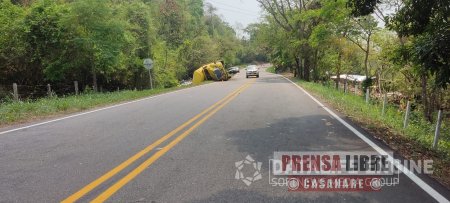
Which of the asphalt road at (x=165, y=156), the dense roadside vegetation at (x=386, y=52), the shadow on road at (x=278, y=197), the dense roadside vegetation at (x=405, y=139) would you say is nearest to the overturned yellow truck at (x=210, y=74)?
the dense roadside vegetation at (x=386, y=52)

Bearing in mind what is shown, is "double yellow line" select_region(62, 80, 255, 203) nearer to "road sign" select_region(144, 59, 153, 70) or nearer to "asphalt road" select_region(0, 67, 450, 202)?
"asphalt road" select_region(0, 67, 450, 202)

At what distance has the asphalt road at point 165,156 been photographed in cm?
437

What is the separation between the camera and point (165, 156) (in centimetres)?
600

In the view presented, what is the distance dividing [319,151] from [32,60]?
780 inches

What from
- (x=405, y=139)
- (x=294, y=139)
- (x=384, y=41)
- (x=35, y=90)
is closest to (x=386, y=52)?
(x=384, y=41)

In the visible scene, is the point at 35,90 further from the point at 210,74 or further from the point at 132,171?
the point at 210,74

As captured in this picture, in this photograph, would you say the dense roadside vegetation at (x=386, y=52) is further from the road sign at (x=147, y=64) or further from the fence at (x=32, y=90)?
the fence at (x=32, y=90)

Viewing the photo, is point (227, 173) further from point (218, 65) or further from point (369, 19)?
point (218, 65)

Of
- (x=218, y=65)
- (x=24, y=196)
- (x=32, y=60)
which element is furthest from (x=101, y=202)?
(x=218, y=65)

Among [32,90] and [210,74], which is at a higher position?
[32,90]

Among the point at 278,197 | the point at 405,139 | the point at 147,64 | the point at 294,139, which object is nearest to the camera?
the point at 278,197

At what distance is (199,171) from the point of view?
523 cm

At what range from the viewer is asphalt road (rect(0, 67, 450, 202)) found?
14.3 feet

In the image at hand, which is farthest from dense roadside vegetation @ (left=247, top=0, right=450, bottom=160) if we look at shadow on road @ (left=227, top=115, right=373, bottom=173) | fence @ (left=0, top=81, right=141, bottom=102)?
fence @ (left=0, top=81, right=141, bottom=102)
